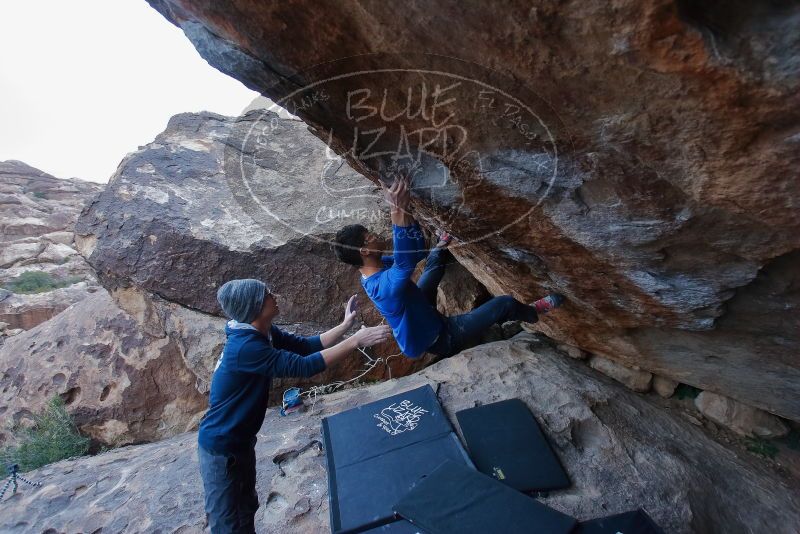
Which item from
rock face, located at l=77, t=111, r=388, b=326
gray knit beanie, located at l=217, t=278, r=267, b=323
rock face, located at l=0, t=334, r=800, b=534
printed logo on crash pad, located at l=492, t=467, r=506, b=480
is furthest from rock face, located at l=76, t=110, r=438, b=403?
gray knit beanie, located at l=217, t=278, r=267, b=323

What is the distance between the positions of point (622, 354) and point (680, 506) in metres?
1.45

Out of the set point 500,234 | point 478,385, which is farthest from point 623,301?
point 478,385

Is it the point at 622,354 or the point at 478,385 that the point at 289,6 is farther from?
the point at 622,354

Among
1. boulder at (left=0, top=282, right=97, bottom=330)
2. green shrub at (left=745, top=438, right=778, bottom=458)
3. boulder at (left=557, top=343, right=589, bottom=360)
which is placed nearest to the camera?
green shrub at (left=745, top=438, right=778, bottom=458)

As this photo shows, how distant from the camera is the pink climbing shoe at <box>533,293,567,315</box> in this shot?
3.45 m

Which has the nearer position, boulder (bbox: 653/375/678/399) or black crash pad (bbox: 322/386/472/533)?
black crash pad (bbox: 322/386/472/533)

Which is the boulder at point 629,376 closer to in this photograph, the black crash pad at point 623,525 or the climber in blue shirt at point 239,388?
the black crash pad at point 623,525

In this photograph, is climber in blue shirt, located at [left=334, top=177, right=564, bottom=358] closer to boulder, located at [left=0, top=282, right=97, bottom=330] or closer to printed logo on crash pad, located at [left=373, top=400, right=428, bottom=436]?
printed logo on crash pad, located at [left=373, top=400, right=428, bottom=436]

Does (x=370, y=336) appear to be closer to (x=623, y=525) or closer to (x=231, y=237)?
(x=623, y=525)

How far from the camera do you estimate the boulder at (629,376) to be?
13.5 ft

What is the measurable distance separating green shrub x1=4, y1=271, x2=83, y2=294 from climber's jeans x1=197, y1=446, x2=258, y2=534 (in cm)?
1607

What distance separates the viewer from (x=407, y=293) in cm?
307

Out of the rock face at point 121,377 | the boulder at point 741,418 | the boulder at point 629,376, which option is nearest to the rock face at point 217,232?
the rock face at point 121,377
